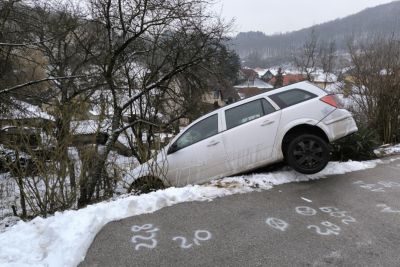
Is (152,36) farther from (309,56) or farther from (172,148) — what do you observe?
(309,56)

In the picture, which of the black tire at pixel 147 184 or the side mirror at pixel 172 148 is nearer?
the black tire at pixel 147 184

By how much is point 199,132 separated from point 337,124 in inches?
100

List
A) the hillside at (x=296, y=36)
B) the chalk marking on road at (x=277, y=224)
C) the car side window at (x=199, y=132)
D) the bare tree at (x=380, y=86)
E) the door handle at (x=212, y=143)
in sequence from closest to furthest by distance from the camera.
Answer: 1. the chalk marking on road at (x=277, y=224)
2. the door handle at (x=212, y=143)
3. the car side window at (x=199, y=132)
4. the bare tree at (x=380, y=86)
5. the hillside at (x=296, y=36)

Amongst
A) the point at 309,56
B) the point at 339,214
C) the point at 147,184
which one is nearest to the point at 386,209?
the point at 339,214

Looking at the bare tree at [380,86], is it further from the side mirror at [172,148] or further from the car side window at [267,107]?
the side mirror at [172,148]

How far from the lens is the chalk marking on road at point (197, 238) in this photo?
4.28 meters

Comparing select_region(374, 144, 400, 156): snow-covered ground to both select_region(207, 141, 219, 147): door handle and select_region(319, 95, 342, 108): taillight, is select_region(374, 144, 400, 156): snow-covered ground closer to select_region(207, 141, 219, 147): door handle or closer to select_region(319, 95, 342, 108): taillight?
select_region(319, 95, 342, 108): taillight

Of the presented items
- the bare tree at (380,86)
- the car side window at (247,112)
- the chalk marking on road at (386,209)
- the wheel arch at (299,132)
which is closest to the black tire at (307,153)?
the wheel arch at (299,132)

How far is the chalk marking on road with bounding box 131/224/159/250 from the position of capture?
4293mm

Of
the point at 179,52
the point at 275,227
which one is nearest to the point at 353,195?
the point at 275,227

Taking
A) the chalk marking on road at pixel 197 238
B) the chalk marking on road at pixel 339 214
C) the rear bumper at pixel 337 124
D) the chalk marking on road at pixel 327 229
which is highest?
the rear bumper at pixel 337 124

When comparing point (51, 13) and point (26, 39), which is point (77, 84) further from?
point (26, 39)

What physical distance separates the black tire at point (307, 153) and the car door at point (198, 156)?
126 centimetres

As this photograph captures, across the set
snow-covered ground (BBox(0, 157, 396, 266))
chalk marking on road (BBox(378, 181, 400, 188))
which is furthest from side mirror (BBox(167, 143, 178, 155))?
chalk marking on road (BBox(378, 181, 400, 188))
